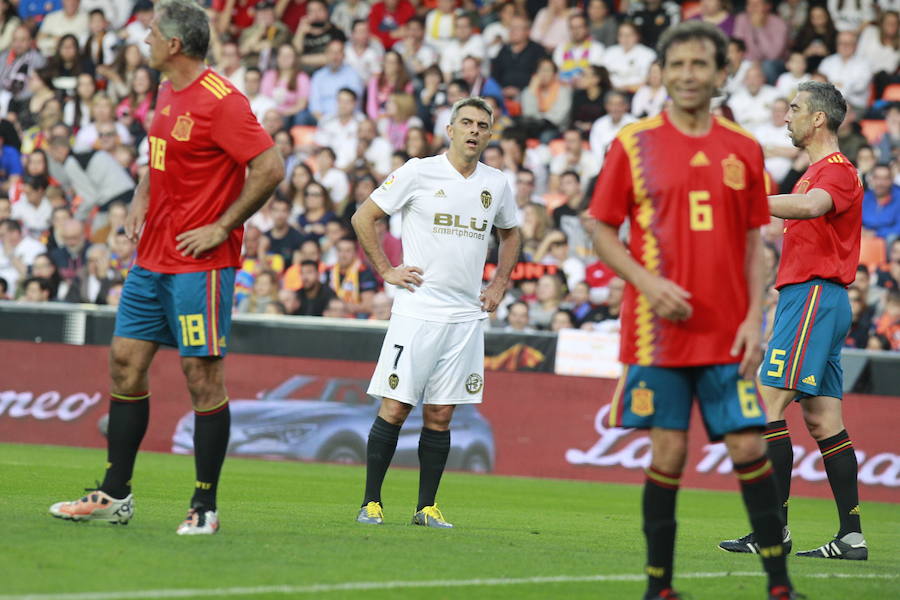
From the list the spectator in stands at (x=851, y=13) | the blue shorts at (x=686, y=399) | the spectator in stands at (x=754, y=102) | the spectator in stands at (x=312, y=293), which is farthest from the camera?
the spectator in stands at (x=851, y=13)

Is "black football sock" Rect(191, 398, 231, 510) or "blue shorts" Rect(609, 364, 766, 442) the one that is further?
"black football sock" Rect(191, 398, 231, 510)

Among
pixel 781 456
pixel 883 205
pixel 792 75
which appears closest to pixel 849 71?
pixel 792 75

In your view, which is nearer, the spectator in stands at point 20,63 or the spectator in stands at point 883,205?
the spectator in stands at point 883,205

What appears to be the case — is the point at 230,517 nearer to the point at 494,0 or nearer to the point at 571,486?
the point at 571,486

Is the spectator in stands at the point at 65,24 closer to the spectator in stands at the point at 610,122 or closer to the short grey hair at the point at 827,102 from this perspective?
the spectator in stands at the point at 610,122

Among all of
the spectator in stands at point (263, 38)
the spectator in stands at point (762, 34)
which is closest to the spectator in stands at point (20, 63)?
the spectator in stands at point (263, 38)

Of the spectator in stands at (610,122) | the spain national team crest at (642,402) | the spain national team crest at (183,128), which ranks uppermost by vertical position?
the spectator in stands at (610,122)

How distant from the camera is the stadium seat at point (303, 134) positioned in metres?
20.2

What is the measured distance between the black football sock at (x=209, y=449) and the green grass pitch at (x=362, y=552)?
0.70 feet

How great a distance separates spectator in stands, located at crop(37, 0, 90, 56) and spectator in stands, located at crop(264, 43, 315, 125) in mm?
4150

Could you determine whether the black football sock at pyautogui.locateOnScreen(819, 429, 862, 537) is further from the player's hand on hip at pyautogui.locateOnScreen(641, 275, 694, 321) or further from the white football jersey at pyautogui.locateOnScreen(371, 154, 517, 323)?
the player's hand on hip at pyautogui.locateOnScreen(641, 275, 694, 321)

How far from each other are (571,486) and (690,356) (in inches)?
322

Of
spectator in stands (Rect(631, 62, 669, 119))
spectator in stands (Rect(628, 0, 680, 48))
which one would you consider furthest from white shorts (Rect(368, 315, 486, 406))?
spectator in stands (Rect(628, 0, 680, 48))

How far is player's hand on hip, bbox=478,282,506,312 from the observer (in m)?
8.59
